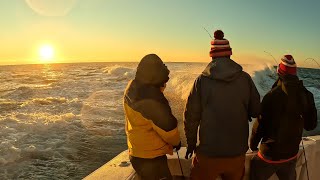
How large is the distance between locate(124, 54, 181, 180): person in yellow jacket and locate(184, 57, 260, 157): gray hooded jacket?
224 millimetres

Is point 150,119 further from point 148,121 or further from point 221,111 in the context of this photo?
point 221,111

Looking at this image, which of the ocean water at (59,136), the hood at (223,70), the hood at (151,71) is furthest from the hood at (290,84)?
the ocean water at (59,136)

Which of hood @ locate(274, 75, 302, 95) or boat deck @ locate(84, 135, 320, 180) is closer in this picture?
hood @ locate(274, 75, 302, 95)

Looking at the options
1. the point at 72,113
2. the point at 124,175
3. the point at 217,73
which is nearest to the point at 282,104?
the point at 217,73

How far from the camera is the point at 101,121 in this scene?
14062mm

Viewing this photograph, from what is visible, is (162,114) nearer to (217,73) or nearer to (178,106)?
(217,73)

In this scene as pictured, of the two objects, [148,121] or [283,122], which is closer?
[148,121]

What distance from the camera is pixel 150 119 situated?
2.69 m

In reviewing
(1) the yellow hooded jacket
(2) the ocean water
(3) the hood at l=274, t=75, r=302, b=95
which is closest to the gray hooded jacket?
(1) the yellow hooded jacket

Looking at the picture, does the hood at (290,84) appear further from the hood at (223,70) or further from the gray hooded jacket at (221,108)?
the hood at (223,70)

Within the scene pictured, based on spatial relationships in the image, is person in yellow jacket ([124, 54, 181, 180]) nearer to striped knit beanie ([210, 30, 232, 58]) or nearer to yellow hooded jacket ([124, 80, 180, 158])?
yellow hooded jacket ([124, 80, 180, 158])

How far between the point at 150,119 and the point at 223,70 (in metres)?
0.72

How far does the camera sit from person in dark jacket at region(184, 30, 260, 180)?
2697mm

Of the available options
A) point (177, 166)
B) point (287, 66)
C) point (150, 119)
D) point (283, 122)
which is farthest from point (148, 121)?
point (287, 66)
